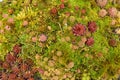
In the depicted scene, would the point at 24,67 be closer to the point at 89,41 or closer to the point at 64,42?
the point at 64,42

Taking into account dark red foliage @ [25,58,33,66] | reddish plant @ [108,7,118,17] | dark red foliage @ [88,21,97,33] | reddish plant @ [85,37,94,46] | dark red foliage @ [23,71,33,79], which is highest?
reddish plant @ [108,7,118,17]

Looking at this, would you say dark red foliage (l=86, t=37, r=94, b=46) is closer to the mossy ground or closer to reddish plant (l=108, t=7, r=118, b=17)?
the mossy ground

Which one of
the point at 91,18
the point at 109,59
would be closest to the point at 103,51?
the point at 109,59

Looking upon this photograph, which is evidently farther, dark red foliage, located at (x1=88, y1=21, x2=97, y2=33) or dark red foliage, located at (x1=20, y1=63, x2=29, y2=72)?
dark red foliage, located at (x1=20, y1=63, x2=29, y2=72)

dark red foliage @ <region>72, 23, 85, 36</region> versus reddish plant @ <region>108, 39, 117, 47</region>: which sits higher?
dark red foliage @ <region>72, 23, 85, 36</region>

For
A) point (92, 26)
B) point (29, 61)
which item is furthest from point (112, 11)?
point (29, 61)

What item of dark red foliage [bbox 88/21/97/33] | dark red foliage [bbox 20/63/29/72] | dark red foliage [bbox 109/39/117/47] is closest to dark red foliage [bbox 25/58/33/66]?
dark red foliage [bbox 20/63/29/72]
